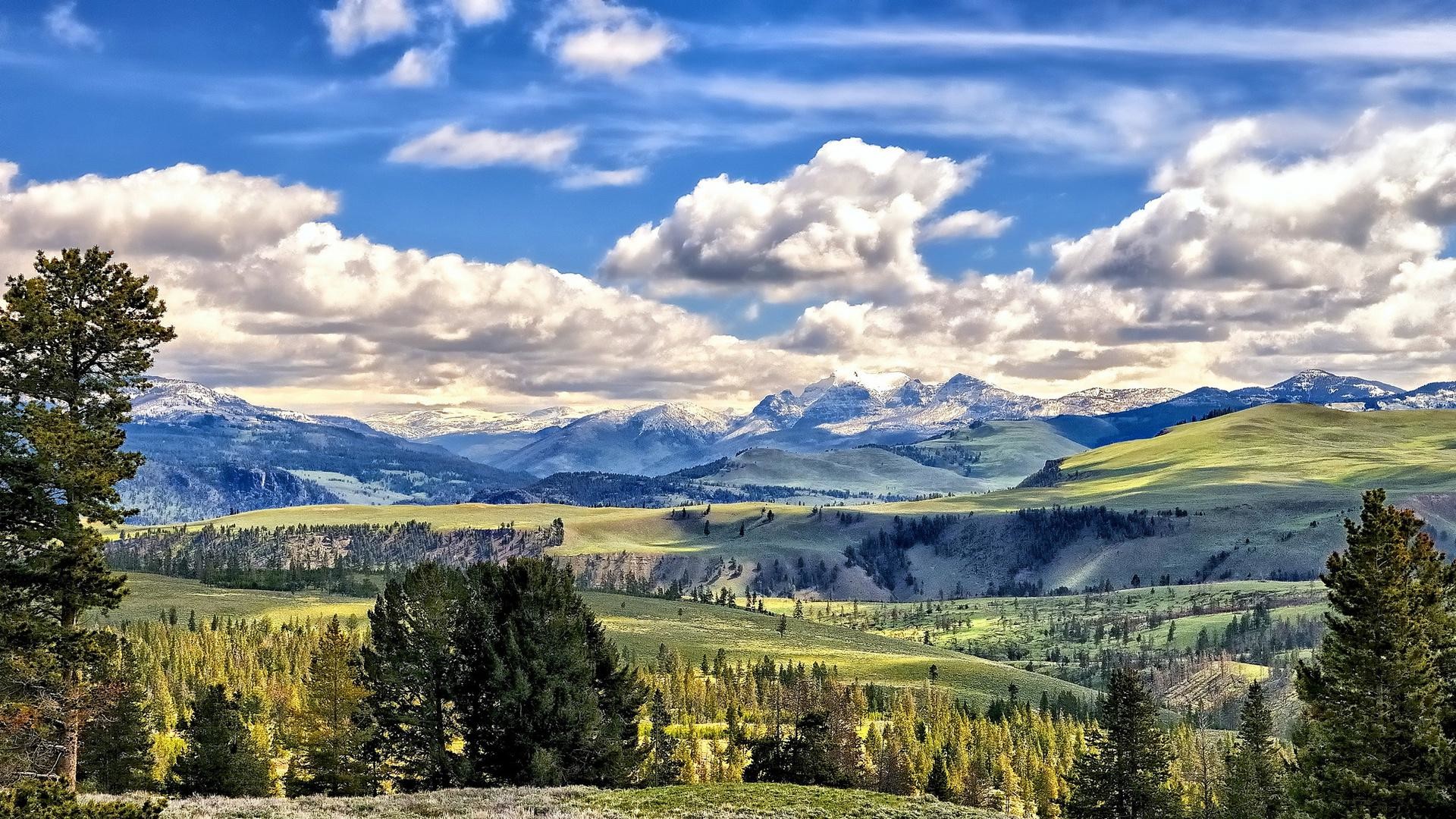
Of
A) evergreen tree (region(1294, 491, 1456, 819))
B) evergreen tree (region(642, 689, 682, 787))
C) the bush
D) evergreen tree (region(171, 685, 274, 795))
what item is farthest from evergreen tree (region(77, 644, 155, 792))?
evergreen tree (region(1294, 491, 1456, 819))

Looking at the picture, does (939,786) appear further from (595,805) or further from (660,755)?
(595,805)

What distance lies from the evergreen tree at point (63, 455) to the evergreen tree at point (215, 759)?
126 feet

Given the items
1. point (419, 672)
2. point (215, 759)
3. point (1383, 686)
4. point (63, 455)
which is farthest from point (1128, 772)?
point (63, 455)

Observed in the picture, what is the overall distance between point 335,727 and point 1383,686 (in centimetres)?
5401

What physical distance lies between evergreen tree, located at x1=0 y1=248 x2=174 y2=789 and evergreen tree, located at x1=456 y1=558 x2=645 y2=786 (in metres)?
22.5

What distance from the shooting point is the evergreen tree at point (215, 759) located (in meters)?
67.1

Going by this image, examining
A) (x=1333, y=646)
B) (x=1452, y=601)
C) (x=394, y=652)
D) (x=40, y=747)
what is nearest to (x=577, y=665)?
(x=394, y=652)

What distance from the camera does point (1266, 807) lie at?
78.9 m

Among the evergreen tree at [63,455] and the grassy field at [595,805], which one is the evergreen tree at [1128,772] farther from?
the evergreen tree at [63,455]

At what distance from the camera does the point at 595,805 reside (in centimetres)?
3644

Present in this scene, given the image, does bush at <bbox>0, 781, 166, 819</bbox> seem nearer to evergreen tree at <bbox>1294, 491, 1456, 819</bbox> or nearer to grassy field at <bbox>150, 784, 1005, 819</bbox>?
grassy field at <bbox>150, 784, 1005, 819</bbox>

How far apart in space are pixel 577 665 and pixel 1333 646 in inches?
1367

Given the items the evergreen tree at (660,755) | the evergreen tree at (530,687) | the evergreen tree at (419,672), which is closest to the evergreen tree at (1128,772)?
the evergreen tree at (660,755)

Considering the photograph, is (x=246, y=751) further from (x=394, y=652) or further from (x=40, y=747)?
(x=40, y=747)
